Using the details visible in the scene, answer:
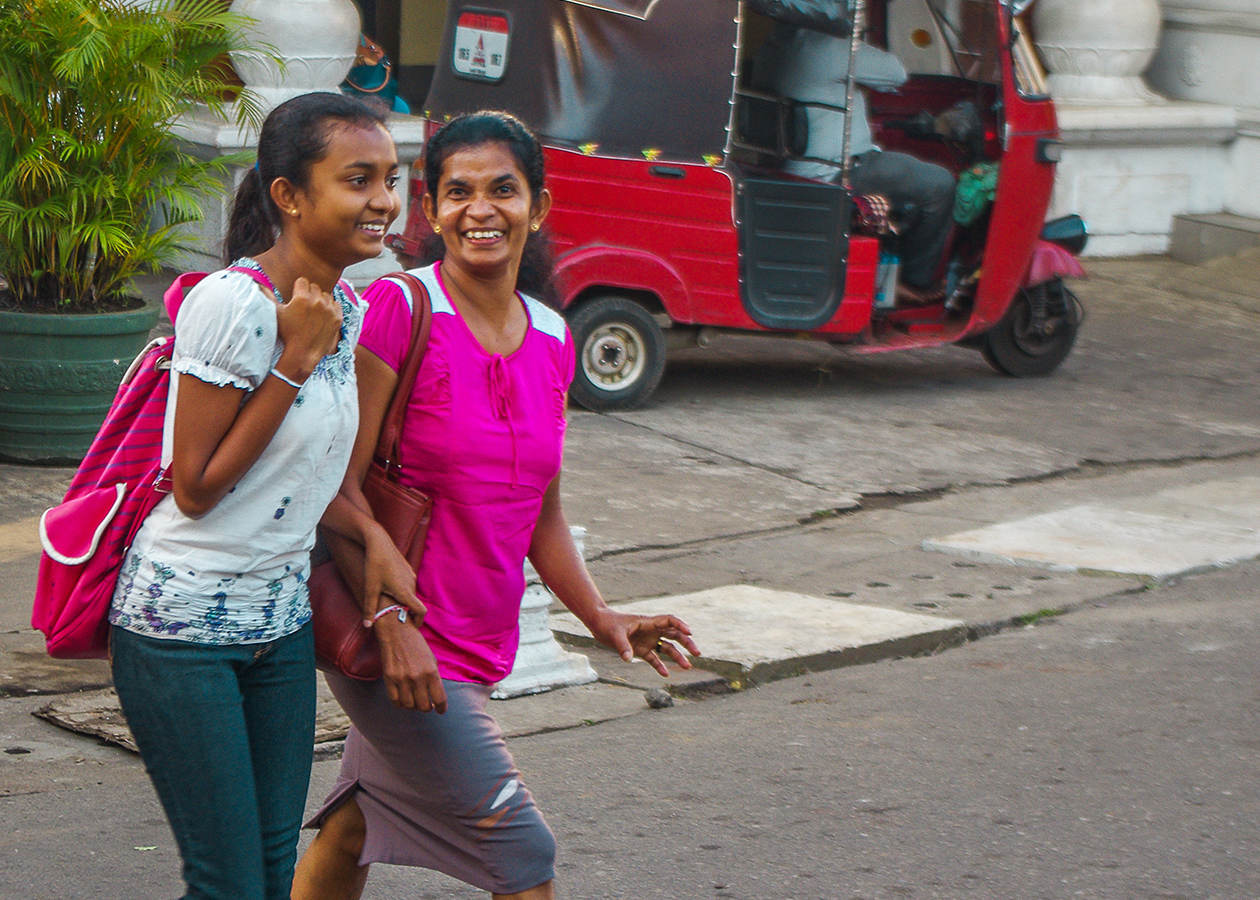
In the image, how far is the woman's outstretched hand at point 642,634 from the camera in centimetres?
290

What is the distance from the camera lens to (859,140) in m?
9.18

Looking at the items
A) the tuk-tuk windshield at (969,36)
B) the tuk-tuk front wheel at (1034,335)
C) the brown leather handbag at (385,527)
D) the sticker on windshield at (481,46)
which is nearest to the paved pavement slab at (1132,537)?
the tuk-tuk front wheel at (1034,335)

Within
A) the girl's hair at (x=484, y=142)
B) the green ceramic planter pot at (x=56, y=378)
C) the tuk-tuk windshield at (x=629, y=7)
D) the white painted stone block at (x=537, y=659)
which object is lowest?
the white painted stone block at (x=537, y=659)

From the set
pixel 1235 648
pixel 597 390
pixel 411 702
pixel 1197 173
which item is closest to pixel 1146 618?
pixel 1235 648

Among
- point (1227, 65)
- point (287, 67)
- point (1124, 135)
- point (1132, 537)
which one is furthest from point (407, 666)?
point (1227, 65)

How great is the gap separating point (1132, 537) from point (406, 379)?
515 centimetres

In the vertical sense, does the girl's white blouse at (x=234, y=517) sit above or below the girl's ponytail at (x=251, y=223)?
below

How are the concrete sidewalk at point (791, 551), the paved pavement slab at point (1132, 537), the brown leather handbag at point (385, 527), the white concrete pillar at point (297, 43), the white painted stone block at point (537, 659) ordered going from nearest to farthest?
the brown leather handbag at point (385, 527), the white painted stone block at point (537, 659), the concrete sidewalk at point (791, 551), the paved pavement slab at point (1132, 537), the white concrete pillar at point (297, 43)

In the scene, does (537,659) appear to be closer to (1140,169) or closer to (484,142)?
(484,142)

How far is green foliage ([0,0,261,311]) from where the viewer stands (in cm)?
678

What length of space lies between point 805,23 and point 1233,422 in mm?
3573

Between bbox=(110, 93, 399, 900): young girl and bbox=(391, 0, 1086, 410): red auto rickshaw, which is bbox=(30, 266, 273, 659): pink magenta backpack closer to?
bbox=(110, 93, 399, 900): young girl

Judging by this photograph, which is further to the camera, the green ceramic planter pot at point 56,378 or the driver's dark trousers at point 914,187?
the driver's dark trousers at point 914,187

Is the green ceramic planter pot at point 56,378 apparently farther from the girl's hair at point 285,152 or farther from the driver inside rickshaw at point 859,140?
the girl's hair at point 285,152
